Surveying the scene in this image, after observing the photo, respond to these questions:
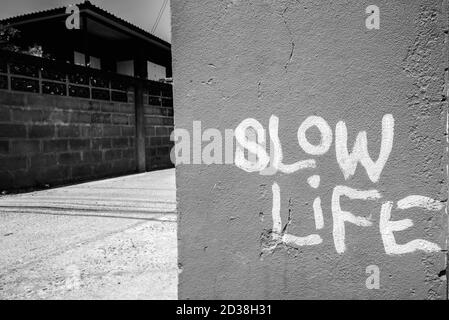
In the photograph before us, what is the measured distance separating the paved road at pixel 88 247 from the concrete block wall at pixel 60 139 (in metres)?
0.84

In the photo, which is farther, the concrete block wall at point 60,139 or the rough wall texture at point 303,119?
the concrete block wall at point 60,139

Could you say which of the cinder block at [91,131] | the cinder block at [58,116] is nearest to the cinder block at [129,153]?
the cinder block at [91,131]

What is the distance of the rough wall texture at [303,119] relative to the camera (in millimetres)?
1498

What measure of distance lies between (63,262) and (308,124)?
2.18m

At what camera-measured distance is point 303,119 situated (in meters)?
1.59

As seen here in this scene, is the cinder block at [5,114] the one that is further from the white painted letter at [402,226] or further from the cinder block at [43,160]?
the white painted letter at [402,226]

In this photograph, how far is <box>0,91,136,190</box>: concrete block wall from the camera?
5824mm

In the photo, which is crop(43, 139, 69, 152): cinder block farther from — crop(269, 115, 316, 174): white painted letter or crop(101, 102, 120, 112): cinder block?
crop(269, 115, 316, 174): white painted letter

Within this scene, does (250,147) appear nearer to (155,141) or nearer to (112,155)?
(112,155)

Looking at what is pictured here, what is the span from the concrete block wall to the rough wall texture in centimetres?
528

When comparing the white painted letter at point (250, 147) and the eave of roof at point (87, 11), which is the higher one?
the eave of roof at point (87, 11)

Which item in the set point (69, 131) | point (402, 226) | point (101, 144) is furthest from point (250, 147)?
point (101, 144)
